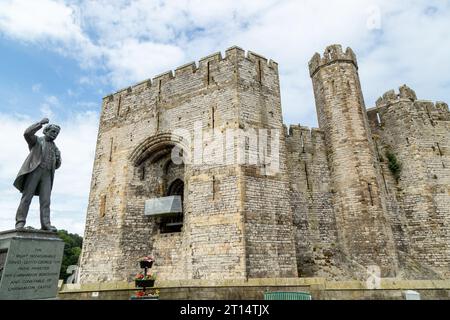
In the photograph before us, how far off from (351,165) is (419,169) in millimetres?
3574

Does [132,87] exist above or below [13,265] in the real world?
above

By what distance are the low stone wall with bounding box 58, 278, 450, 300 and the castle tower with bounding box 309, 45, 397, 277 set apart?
2.80 meters

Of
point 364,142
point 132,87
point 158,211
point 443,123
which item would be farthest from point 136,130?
point 443,123

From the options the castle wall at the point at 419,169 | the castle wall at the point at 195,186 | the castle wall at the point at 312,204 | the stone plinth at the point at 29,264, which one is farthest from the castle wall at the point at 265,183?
the castle wall at the point at 419,169

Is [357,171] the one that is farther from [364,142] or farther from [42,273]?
[42,273]

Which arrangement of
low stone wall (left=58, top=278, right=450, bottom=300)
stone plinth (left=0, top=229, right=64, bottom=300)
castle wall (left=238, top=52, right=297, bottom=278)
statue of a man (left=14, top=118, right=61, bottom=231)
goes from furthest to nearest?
castle wall (left=238, top=52, right=297, bottom=278) → low stone wall (left=58, top=278, right=450, bottom=300) → statue of a man (left=14, top=118, right=61, bottom=231) → stone plinth (left=0, top=229, right=64, bottom=300)

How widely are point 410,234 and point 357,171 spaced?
147 inches

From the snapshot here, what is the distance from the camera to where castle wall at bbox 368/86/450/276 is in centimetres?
1175

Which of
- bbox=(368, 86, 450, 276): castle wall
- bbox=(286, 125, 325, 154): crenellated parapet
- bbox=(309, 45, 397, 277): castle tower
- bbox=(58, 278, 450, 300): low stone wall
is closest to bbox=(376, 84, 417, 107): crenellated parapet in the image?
bbox=(368, 86, 450, 276): castle wall

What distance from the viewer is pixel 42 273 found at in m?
4.34

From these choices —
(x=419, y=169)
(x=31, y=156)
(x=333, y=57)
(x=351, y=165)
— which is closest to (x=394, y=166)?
(x=419, y=169)

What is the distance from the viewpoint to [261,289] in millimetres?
7543

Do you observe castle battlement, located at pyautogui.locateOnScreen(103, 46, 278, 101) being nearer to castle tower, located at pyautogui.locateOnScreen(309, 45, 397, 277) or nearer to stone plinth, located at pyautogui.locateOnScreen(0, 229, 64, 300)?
castle tower, located at pyautogui.locateOnScreen(309, 45, 397, 277)

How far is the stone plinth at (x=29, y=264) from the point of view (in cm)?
398
